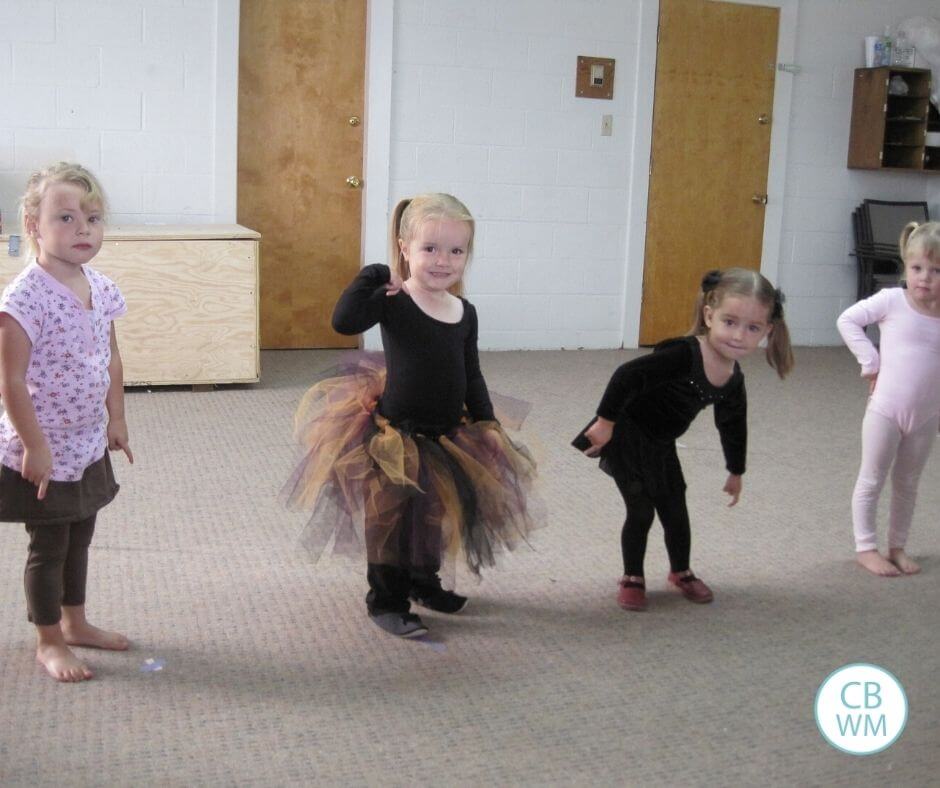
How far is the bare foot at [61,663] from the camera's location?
2170mm

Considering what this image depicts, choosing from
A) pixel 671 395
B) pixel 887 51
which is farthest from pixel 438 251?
pixel 887 51

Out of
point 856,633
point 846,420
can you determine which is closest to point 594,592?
point 856,633

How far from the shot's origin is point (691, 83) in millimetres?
6660

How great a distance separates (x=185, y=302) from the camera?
16.2ft

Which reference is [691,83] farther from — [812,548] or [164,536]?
[164,536]

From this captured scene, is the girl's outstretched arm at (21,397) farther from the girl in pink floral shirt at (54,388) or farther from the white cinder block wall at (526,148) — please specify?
the white cinder block wall at (526,148)

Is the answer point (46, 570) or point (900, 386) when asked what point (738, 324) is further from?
point (46, 570)

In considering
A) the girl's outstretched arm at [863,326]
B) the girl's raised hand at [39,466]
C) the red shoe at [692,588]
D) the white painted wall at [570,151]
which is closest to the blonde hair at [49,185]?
the girl's raised hand at [39,466]

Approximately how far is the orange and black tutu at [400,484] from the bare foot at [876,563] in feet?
3.44

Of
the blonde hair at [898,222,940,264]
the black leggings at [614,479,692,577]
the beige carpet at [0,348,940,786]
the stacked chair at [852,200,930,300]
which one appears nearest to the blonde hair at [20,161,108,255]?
the beige carpet at [0,348,940,786]

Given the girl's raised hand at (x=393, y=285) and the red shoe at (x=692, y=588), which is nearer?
the girl's raised hand at (x=393, y=285)

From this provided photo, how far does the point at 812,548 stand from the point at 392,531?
1411 mm

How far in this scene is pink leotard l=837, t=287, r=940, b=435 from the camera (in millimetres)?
2920

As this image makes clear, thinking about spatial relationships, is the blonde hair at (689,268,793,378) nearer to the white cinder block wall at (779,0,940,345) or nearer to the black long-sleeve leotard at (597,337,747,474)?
the black long-sleeve leotard at (597,337,747,474)
